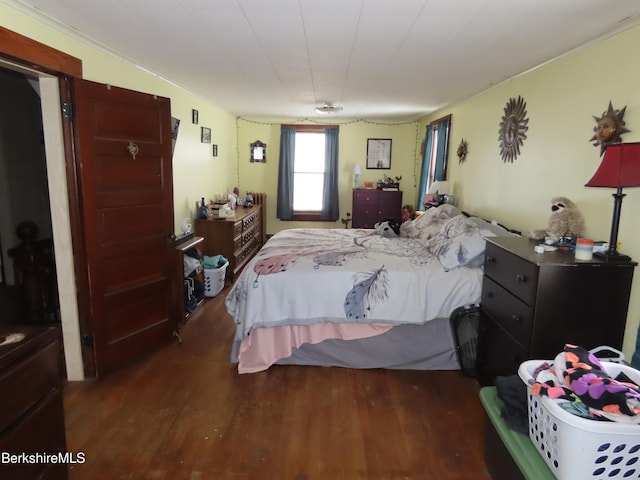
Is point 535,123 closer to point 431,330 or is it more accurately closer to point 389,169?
point 431,330

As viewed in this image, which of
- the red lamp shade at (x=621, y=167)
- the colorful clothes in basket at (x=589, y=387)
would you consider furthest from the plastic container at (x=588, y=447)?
the red lamp shade at (x=621, y=167)

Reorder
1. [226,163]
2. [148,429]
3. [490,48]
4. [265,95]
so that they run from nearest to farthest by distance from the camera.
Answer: [148,429] < [490,48] < [265,95] < [226,163]

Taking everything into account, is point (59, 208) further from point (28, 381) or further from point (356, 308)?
point (356, 308)

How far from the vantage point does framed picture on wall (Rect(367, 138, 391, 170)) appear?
270 inches

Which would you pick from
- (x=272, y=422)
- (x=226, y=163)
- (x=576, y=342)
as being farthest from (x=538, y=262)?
(x=226, y=163)

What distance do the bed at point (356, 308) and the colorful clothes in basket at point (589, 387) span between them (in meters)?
1.23

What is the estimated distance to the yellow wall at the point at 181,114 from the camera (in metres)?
2.25

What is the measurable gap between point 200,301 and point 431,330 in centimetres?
234

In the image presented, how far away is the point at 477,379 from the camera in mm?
2729

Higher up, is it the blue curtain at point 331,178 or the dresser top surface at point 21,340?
the blue curtain at point 331,178

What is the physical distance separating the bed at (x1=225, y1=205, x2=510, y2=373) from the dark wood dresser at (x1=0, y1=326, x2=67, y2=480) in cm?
129

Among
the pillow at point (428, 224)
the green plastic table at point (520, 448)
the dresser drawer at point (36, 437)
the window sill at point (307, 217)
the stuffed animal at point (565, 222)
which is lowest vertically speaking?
the green plastic table at point (520, 448)

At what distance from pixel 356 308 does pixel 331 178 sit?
439 centimetres

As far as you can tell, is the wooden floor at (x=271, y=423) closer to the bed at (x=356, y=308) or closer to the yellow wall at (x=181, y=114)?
the bed at (x=356, y=308)
